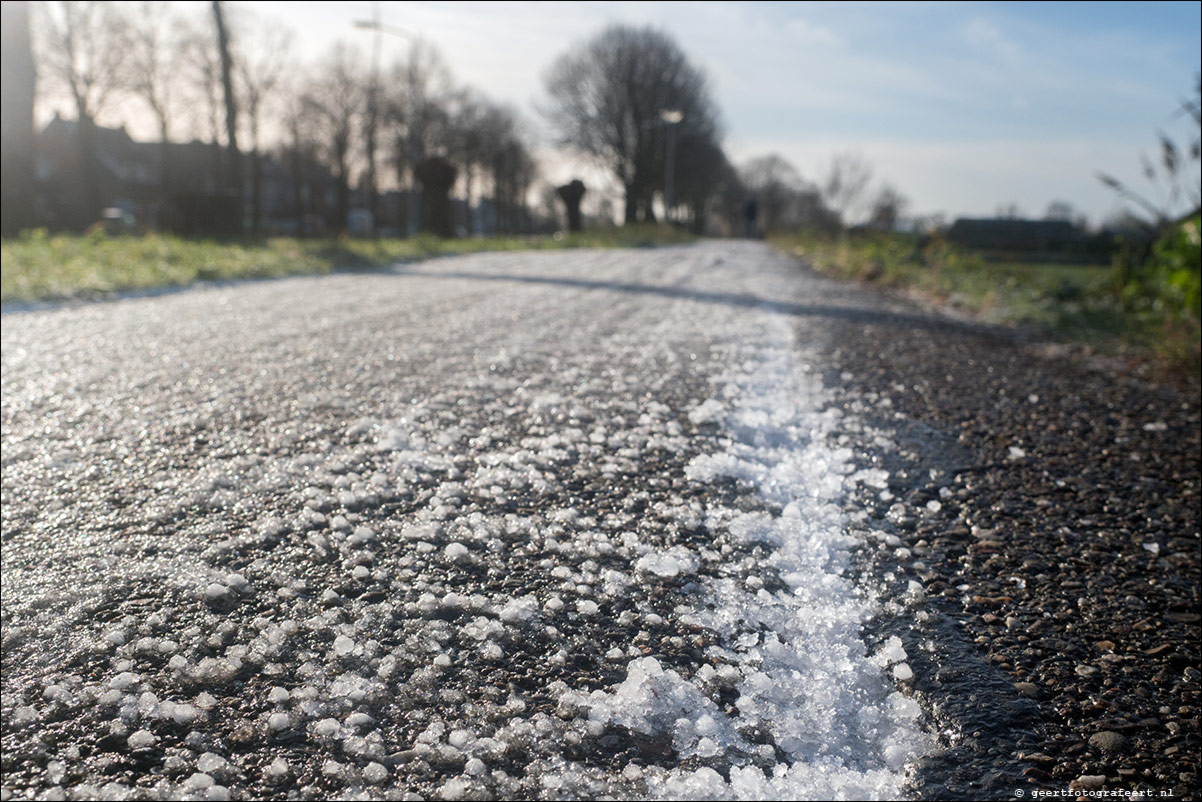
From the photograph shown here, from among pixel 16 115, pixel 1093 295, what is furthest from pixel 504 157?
pixel 1093 295

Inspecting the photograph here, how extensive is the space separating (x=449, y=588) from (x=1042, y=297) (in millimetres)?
7014

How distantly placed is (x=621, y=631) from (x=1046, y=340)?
522 centimetres

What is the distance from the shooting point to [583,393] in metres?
3.25

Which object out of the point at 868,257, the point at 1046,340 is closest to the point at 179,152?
the point at 868,257

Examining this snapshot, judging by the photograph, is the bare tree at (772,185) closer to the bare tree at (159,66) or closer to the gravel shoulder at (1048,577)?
the bare tree at (159,66)

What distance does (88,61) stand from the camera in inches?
1136

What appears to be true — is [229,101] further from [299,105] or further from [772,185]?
[772,185]

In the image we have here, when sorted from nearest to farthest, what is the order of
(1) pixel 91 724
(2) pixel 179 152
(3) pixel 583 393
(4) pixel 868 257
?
1. (1) pixel 91 724
2. (3) pixel 583 393
3. (4) pixel 868 257
4. (2) pixel 179 152

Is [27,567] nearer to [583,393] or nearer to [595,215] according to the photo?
[583,393]

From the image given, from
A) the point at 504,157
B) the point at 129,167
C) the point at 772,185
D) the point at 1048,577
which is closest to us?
the point at 1048,577

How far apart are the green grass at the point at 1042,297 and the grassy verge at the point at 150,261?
24.0 feet

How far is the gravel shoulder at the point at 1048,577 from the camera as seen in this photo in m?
1.19

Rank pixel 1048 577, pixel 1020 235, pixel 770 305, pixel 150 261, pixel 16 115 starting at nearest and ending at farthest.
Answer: pixel 1048 577 → pixel 770 305 → pixel 150 261 → pixel 16 115 → pixel 1020 235

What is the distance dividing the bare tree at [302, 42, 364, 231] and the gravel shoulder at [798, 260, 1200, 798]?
135ft
